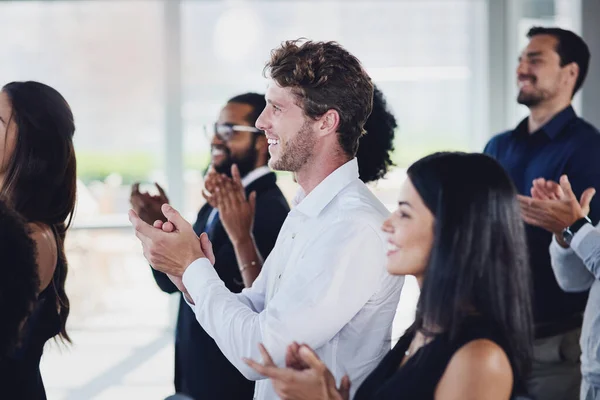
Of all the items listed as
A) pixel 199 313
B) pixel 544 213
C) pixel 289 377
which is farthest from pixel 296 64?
pixel 544 213

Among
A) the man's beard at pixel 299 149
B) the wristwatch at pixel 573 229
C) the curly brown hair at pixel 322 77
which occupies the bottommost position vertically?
the wristwatch at pixel 573 229

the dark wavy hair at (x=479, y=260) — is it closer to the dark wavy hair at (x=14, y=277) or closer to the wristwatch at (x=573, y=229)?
the dark wavy hair at (x=14, y=277)

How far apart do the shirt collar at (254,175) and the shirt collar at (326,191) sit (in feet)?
3.11

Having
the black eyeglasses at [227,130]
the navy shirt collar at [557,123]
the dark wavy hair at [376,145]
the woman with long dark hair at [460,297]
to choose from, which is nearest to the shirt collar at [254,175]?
the black eyeglasses at [227,130]

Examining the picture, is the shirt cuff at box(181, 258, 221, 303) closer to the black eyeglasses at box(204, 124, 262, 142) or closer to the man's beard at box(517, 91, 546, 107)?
the black eyeglasses at box(204, 124, 262, 142)

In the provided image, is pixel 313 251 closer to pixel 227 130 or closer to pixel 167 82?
pixel 227 130

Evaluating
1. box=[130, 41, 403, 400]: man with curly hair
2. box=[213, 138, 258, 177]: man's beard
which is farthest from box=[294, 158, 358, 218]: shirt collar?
box=[213, 138, 258, 177]: man's beard

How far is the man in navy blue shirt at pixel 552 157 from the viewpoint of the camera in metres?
2.91

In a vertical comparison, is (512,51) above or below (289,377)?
above

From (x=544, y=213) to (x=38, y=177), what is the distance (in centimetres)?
141

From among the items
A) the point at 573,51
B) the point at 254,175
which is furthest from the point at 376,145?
the point at 573,51

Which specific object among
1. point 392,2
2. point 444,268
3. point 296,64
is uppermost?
point 392,2

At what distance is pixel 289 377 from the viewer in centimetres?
129

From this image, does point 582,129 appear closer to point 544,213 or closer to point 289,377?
point 544,213
